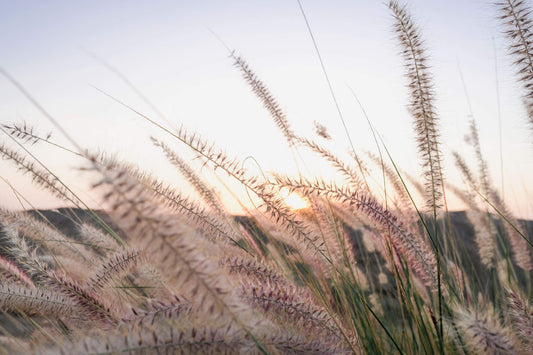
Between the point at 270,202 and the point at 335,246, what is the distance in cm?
53


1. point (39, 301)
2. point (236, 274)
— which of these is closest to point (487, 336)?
point (236, 274)

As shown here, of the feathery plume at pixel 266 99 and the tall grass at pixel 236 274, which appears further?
the feathery plume at pixel 266 99

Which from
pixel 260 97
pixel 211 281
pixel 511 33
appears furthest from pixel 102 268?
pixel 511 33

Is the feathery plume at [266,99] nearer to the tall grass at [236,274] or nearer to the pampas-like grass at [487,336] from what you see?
the tall grass at [236,274]

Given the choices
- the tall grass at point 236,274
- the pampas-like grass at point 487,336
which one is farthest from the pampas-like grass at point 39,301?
the pampas-like grass at point 487,336

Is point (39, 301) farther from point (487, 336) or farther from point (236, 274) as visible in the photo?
point (487, 336)

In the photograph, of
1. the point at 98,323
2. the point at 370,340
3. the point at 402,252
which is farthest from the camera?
the point at 402,252

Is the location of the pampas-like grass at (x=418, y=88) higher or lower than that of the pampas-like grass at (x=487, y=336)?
higher

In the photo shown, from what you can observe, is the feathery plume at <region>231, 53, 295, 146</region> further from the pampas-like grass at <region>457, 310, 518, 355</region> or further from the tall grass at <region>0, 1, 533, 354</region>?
the pampas-like grass at <region>457, 310, 518, 355</region>

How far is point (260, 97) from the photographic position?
205 centimetres

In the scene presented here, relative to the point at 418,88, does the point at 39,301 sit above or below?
below

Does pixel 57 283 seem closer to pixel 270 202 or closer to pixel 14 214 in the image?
pixel 270 202

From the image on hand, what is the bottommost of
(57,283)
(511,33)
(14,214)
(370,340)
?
(370,340)

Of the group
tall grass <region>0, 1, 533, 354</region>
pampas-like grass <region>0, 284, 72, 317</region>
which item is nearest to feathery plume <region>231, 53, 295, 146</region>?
tall grass <region>0, 1, 533, 354</region>
